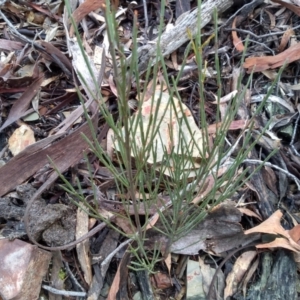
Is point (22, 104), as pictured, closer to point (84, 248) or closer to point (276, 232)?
point (84, 248)

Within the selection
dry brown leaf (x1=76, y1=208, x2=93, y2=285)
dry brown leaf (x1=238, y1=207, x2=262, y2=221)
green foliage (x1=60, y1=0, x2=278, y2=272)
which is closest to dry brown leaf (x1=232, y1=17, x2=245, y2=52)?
green foliage (x1=60, y1=0, x2=278, y2=272)

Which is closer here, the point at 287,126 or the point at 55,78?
the point at 287,126

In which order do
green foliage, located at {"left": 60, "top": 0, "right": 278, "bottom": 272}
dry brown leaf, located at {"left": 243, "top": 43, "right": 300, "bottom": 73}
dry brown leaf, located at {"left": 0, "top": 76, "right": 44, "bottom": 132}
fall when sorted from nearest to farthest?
green foliage, located at {"left": 60, "top": 0, "right": 278, "bottom": 272}
dry brown leaf, located at {"left": 0, "top": 76, "right": 44, "bottom": 132}
dry brown leaf, located at {"left": 243, "top": 43, "right": 300, "bottom": 73}

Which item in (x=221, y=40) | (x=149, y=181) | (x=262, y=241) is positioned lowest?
(x=262, y=241)

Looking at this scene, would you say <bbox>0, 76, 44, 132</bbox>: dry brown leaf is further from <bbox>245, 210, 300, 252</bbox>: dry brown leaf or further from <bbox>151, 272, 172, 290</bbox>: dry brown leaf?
<bbox>245, 210, 300, 252</bbox>: dry brown leaf

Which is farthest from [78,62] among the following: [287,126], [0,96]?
[287,126]

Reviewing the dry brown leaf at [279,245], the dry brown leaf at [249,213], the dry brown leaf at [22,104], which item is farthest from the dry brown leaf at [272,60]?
the dry brown leaf at [22,104]

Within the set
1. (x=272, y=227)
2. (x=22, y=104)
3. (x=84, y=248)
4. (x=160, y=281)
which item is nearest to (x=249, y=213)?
(x=272, y=227)

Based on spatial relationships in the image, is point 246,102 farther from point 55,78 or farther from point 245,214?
point 55,78
